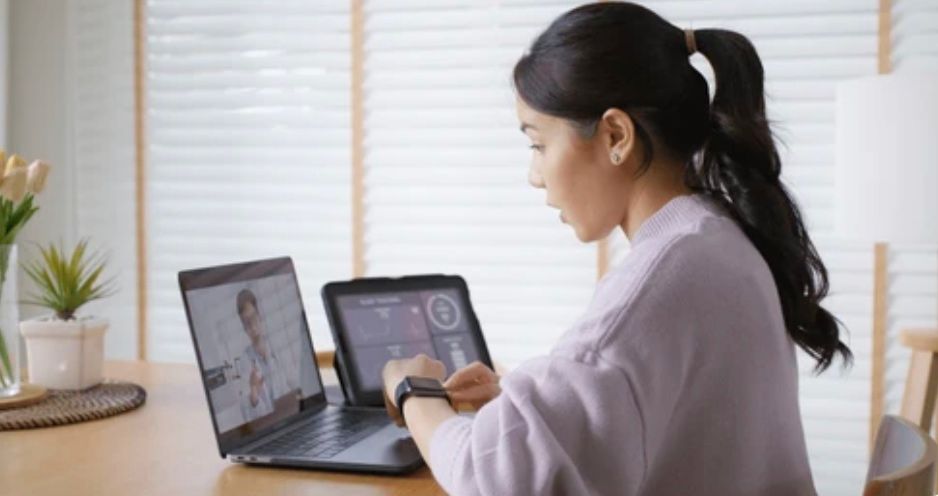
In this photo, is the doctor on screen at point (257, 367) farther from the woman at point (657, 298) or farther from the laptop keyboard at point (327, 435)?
the woman at point (657, 298)

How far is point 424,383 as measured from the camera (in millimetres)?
1536

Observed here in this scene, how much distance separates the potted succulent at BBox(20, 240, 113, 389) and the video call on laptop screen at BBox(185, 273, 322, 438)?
36cm

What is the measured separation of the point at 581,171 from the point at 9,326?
1027 mm

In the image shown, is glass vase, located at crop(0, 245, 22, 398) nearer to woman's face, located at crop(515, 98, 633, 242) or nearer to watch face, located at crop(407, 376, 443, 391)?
watch face, located at crop(407, 376, 443, 391)

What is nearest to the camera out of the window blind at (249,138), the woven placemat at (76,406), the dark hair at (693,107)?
the dark hair at (693,107)

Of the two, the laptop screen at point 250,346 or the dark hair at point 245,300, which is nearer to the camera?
the laptop screen at point 250,346

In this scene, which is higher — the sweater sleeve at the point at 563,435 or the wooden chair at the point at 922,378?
the sweater sleeve at the point at 563,435

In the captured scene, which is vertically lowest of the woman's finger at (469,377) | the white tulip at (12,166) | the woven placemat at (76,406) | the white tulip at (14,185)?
the woven placemat at (76,406)

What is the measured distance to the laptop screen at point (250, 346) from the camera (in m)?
1.63

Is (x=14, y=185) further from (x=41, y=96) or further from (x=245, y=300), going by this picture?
(x=41, y=96)

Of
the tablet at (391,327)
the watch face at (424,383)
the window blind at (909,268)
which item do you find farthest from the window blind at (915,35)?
the watch face at (424,383)

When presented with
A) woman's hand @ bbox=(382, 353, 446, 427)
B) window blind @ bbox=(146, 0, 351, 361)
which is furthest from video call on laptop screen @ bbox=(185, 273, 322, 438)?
window blind @ bbox=(146, 0, 351, 361)

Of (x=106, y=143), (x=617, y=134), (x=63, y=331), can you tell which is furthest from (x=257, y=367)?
(x=106, y=143)

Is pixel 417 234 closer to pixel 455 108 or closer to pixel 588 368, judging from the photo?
pixel 455 108
